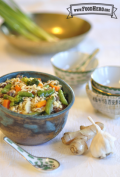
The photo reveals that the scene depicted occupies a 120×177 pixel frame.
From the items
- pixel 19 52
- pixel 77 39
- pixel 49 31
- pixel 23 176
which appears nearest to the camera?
pixel 23 176

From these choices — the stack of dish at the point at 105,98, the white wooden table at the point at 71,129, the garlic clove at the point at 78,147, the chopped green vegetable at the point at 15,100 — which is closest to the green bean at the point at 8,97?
the chopped green vegetable at the point at 15,100

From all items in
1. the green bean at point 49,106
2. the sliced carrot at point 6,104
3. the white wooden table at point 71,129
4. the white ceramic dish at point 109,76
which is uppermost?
the sliced carrot at point 6,104

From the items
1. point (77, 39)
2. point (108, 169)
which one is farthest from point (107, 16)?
point (108, 169)

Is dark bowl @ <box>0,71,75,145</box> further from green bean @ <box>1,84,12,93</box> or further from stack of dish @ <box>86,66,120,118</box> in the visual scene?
stack of dish @ <box>86,66,120,118</box>

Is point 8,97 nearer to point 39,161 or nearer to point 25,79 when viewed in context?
point 25,79

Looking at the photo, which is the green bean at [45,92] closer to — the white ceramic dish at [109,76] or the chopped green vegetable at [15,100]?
the chopped green vegetable at [15,100]

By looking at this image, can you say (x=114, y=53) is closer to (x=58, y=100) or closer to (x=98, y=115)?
(x=98, y=115)

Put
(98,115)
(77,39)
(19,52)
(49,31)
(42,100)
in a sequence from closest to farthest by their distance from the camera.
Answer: (42,100), (98,115), (77,39), (19,52), (49,31)
